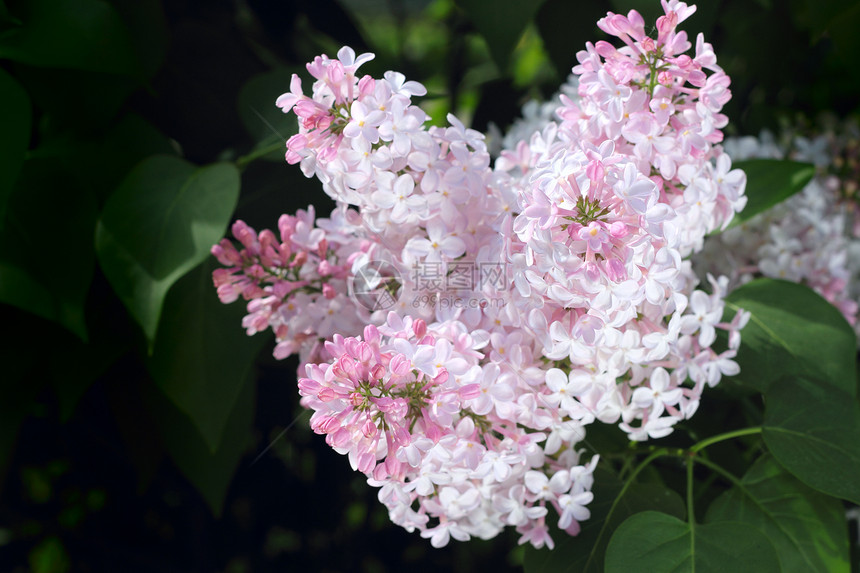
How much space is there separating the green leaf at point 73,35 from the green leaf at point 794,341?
454 mm

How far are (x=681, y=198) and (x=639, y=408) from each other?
4.3 inches

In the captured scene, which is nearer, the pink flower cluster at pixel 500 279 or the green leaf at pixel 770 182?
the pink flower cluster at pixel 500 279

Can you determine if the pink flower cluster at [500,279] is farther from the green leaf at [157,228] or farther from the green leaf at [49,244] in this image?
the green leaf at [49,244]

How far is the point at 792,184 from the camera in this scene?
0.49 m

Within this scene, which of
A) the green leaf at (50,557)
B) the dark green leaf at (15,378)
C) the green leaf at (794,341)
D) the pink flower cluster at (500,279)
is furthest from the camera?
the green leaf at (50,557)

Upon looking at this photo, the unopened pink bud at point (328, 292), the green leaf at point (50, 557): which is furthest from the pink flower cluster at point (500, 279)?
the green leaf at point (50, 557)

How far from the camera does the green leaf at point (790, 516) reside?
1.26 feet

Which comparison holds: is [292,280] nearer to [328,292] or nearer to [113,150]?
[328,292]

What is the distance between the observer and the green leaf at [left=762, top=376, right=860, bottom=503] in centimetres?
38

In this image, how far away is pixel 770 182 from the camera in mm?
493

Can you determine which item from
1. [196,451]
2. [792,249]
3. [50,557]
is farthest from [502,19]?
[50,557]

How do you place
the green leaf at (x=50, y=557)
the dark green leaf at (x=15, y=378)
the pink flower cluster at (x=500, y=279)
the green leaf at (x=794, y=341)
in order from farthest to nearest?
the green leaf at (x=50, y=557), the dark green leaf at (x=15, y=378), the green leaf at (x=794, y=341), the pink flower cluster at (x=500, y=279)

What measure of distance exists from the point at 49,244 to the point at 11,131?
9 centimetres

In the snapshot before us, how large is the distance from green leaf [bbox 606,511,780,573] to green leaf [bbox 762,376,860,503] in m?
0.05
